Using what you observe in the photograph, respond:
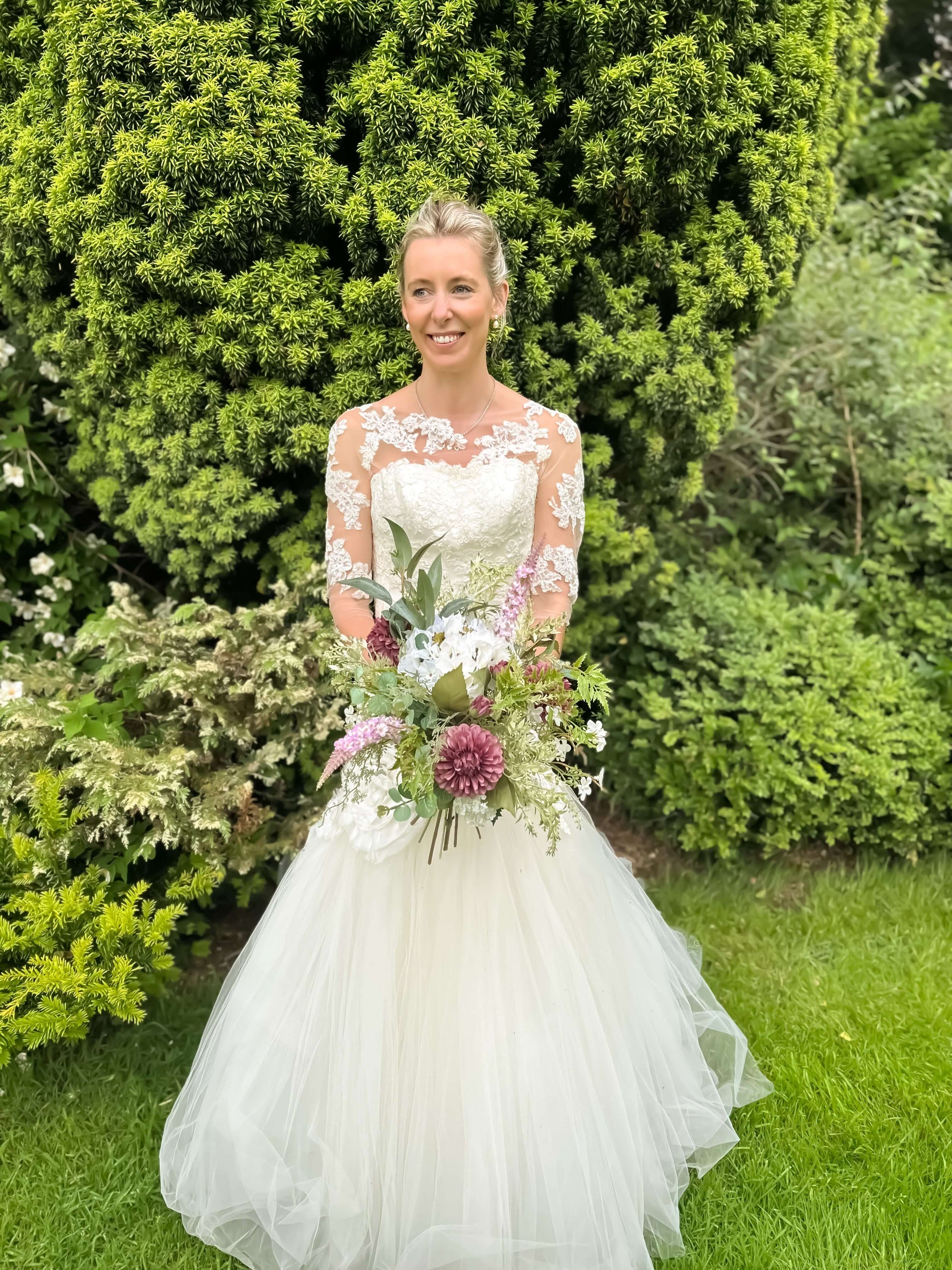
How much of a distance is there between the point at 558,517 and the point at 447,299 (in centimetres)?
71

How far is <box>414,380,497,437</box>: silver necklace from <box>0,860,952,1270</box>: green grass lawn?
2327mm

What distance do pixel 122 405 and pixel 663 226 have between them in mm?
2147

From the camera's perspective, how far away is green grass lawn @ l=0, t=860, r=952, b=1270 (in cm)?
250

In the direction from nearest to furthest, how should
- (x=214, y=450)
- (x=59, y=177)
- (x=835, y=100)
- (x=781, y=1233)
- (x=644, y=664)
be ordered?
1. (x=781, y=1233)
2. (x=59, y=177)
3. (x=214, y=450)
4. (x=835, y=100)
5. (x=644, y=664)

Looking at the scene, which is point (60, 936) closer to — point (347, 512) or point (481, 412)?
point (347, 512)

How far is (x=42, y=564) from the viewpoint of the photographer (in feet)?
12.3

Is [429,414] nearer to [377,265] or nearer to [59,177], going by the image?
[377,265]

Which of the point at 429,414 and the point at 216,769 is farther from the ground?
the point at 429,414

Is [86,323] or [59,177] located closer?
[59,177]

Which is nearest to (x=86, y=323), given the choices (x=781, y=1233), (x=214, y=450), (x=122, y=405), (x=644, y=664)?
(x=122, y=405)

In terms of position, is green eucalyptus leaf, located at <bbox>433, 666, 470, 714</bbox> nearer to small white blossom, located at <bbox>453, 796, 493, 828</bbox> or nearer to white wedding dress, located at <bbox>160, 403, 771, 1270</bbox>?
small white blossom, located at <bbox>453, 796, 493, 828</bbox>

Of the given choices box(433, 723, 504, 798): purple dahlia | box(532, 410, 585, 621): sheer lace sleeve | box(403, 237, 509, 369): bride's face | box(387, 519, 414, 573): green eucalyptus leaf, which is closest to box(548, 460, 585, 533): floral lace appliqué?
box(532, 410, 585, 621): sheer lace sleeve

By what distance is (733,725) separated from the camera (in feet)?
12.8

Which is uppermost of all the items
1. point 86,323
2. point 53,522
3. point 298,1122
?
point 86,323
